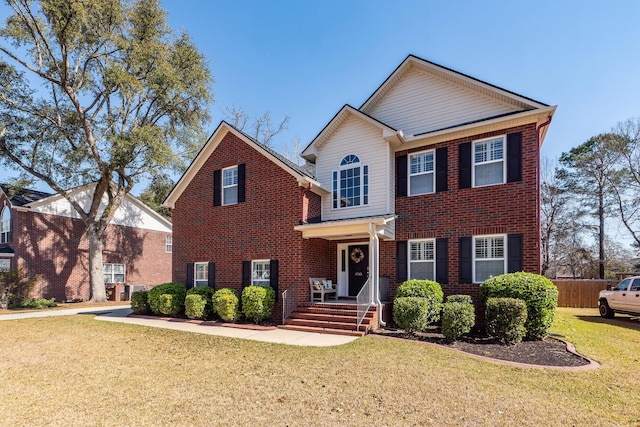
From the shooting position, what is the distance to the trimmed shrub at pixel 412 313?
30.9 feet

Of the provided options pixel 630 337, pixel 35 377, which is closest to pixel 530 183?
pixel 630 337

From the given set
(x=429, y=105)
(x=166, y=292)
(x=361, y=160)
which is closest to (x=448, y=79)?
(x=429, y=105)

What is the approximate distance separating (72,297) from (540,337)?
83.2ft

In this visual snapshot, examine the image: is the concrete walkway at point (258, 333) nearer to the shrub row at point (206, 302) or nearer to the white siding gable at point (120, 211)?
the shrub row at point (206, 302)

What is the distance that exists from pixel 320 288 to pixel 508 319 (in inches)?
234

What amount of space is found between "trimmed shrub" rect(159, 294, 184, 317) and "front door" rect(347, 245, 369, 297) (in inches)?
266

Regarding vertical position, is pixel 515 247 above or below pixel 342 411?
above

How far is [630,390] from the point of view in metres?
A: 5.80

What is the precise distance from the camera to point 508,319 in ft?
28.8

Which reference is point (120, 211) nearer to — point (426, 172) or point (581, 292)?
point (426, 172)

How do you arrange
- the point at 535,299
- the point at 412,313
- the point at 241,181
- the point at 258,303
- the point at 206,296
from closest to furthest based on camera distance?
the point at 535,299 → the point at 412,313 → the point at 258,303 → the point at 206,296 → the point at 241,181

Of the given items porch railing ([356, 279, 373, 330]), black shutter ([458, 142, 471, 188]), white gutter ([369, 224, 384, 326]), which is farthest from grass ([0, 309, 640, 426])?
black shutter ([458, 142, 471, 188])

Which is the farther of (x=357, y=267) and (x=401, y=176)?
(x=357, y=267)

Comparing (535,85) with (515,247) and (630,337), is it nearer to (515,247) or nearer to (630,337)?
(515,247)
